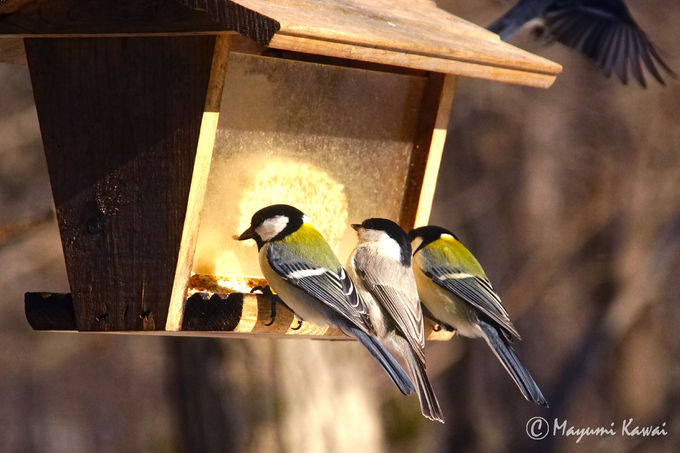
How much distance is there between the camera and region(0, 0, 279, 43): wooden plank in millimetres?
2418

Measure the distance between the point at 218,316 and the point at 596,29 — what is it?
363 cm

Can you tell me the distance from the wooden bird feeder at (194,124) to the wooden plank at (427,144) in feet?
0.71

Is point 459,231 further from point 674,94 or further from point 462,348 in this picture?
point 674,94

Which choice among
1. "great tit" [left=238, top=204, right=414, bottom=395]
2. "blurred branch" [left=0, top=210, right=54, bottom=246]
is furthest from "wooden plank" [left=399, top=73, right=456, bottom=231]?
"blurred branch" [left=0, top=210, right=54, bottom=246]

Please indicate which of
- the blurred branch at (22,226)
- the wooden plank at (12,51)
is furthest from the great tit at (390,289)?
the blurred branch at (22,226)

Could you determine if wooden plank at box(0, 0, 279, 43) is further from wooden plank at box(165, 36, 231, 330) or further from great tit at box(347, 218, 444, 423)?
great tit at box(347, 218, 444, 423)

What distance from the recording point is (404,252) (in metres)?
3.12

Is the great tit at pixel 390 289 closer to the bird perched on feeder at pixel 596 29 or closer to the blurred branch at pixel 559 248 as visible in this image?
the bird perched on feeder at pixel 596 29

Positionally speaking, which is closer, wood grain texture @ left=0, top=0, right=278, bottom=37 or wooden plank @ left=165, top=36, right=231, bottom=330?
wood grain texture @ left=0, top=0, right=278, bottom=37

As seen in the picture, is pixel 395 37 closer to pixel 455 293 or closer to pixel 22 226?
pixel 455 293

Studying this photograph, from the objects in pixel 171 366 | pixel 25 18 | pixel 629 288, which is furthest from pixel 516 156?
pixel 25 18

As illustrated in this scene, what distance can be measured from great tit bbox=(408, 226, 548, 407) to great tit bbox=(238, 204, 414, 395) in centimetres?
41

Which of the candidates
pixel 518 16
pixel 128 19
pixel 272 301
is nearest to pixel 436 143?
pixel 272 301

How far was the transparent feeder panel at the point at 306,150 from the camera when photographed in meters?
2.99
